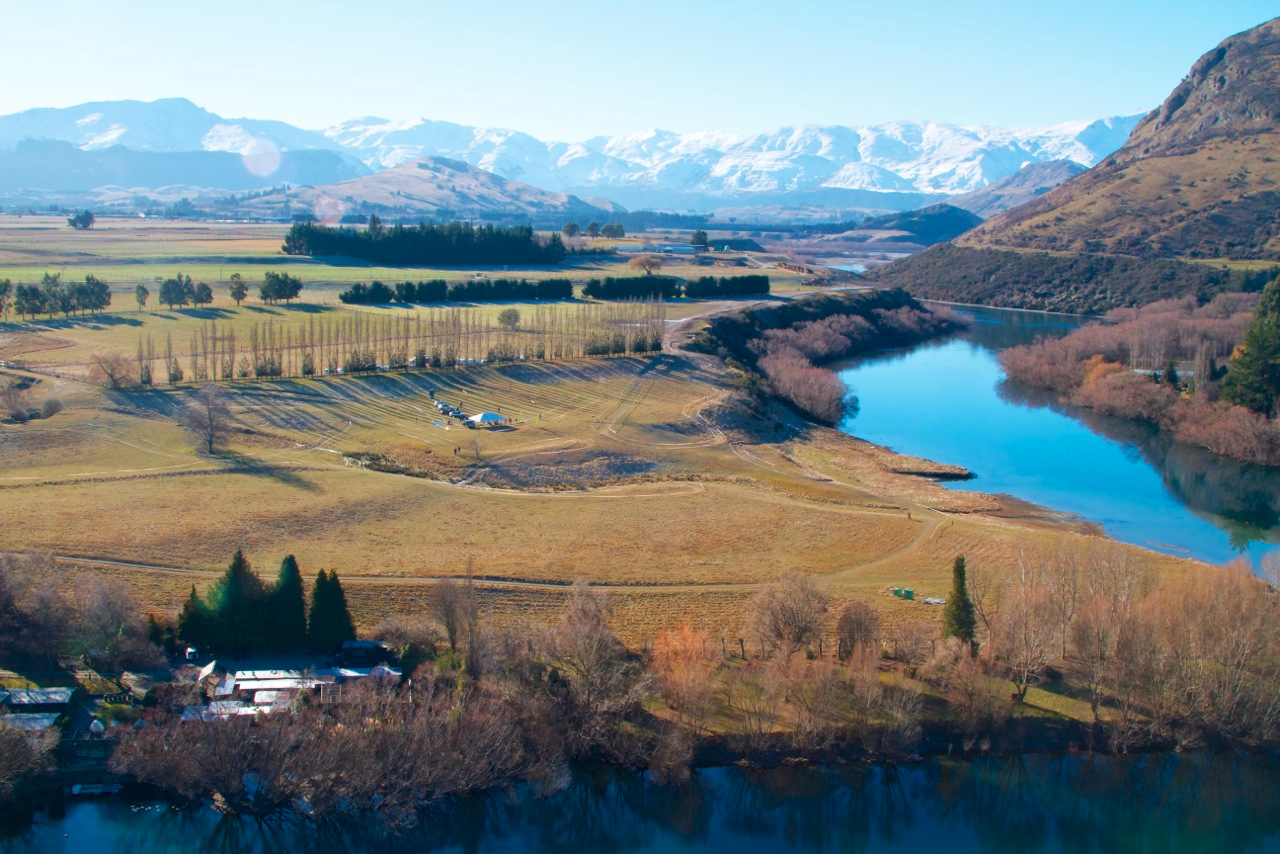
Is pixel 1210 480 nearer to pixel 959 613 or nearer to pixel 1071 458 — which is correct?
pixel 1071 458

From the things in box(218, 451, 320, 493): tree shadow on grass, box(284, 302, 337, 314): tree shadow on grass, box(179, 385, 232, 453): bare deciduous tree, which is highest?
box(284, 302, 337, 314): tree shadow on grass

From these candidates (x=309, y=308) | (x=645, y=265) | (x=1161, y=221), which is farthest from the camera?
(x=1161, y=221)

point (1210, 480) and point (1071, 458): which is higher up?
point (1071, 458)

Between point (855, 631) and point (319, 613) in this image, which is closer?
point (319, 613)

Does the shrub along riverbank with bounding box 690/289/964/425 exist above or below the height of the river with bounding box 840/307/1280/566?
above

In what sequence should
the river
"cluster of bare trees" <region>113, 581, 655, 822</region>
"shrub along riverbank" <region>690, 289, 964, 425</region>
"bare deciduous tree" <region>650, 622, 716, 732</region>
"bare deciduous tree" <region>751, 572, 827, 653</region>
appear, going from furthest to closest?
"shrub along riverbank" <region>690, 289, 964, 425</region> → the river → "bare deciduous tree" <region>751, 572, 827, 653</region> → "bare deciduous tree" <region>650, 622, 716, 732</region> → "cluster of bare trees" <region>113, 581, 655, 822</region>

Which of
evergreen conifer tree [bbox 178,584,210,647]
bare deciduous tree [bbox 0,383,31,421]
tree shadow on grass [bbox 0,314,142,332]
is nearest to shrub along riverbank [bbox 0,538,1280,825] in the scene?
evergreen conifer tree [bbox 178,584,210,647]

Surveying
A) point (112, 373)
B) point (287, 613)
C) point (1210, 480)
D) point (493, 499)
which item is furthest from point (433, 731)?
point (1210, 480)

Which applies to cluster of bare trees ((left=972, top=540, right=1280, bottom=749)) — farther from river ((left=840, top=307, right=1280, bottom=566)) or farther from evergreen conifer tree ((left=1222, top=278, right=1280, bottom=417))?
evergreen conifer tree ((left=1222, top=278, right=1280, bottom=417))
